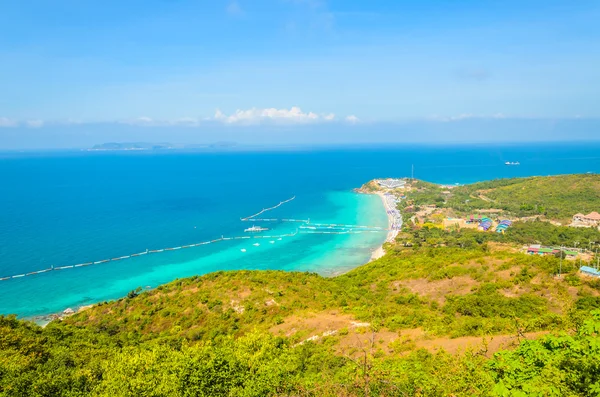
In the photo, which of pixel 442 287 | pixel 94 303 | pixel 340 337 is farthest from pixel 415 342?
pixel 94 303

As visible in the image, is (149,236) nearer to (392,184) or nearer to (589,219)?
(392,184)

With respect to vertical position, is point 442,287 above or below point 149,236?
above

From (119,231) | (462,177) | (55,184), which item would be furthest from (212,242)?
(462,177)

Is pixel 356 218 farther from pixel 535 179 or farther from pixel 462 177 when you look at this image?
pixel 462 177

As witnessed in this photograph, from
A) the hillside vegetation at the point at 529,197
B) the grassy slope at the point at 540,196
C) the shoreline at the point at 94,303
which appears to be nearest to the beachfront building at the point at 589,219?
the hillside vegetation at the point at 529,197

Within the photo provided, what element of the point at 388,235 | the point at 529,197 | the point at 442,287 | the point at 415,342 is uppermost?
the point at 415,342

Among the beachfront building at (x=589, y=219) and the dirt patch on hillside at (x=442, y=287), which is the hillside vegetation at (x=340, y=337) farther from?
the beachfront building at (x=589, y=219)

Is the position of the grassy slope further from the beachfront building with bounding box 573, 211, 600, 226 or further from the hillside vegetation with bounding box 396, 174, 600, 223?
the beachfront building with bounding box 573, 211, 600, 226
